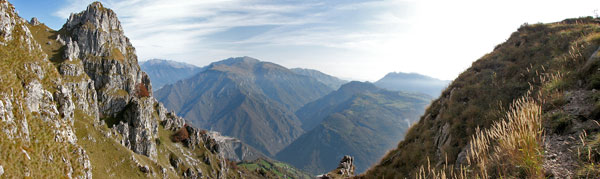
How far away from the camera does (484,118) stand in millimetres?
11719

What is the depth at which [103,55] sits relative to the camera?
117812mm

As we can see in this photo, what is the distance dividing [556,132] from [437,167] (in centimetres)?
460

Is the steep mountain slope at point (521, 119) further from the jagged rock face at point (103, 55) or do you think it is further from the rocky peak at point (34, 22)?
the rocky peak at point (34, 22)

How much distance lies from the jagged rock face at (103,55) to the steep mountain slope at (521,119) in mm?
123920

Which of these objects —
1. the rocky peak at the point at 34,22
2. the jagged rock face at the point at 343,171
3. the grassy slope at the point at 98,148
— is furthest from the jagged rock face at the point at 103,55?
the jagged rock face at the point at 343,171

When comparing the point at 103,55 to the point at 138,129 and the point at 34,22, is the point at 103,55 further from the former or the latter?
the point at 138,129

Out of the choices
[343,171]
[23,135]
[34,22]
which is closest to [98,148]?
[23,135]

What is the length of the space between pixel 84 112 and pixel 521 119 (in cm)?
11045

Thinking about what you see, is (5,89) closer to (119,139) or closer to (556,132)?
(119,139)

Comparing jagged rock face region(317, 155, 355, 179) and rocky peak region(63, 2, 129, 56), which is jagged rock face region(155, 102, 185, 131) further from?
jagged rock face region(317, 155, 355, 179)

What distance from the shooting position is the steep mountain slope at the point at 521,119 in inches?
217

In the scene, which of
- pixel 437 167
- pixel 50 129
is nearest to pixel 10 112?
pixel 50 129

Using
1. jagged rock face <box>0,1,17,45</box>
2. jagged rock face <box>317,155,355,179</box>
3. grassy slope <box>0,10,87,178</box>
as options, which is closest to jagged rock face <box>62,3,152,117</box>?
jagged rock face <box>0,1,17,45</box>

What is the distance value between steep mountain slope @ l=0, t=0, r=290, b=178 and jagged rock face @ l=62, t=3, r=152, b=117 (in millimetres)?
349
